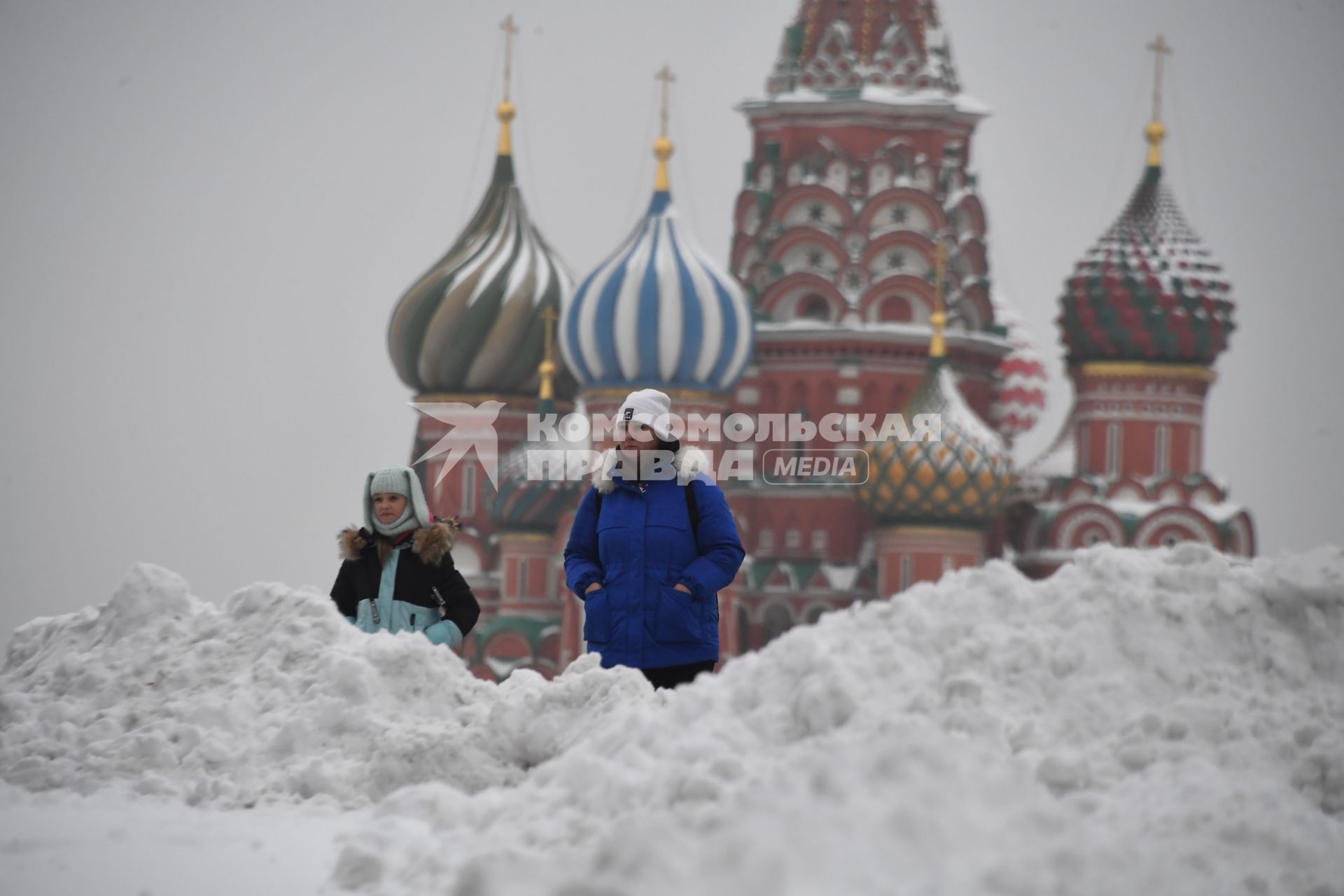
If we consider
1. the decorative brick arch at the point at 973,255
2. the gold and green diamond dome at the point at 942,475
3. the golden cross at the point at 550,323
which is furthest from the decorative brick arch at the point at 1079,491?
the golden cross at the point at 550,323

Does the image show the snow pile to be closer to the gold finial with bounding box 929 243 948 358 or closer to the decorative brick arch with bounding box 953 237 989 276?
the gold finial with bounding box 929 243 948 358

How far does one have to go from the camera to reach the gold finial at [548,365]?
106 feet

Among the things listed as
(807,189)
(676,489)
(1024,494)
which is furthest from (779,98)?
(676,489)

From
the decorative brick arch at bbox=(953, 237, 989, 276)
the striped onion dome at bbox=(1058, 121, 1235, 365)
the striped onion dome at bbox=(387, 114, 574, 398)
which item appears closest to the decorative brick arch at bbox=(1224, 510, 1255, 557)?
the striped onion dome at bbox=(1058, 121, 1235, 365)

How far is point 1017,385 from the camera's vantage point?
3494 centimetres

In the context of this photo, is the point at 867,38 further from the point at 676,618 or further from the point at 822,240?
the point at 676,618

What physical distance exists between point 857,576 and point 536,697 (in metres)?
25.9

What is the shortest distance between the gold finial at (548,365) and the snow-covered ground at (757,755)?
25.6 meters

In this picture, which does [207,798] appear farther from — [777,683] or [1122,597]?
[1122,597]

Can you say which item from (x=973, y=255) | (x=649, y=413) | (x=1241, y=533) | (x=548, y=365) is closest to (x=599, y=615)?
(x=649, y=413)

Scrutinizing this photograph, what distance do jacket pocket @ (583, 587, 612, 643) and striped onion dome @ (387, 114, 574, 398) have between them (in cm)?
2642

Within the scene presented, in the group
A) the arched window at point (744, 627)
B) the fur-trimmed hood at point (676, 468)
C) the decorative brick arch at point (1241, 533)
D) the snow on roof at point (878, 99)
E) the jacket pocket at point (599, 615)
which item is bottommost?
the arched window at point (744, 627)

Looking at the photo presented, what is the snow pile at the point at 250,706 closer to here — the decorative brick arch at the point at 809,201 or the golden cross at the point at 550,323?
the golden cross at the point at 550,323

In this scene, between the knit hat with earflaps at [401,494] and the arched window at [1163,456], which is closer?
the knit hat with earflaps at [401,494]
